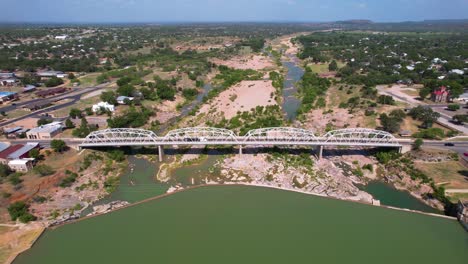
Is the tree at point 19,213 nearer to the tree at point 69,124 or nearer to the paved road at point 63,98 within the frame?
the tree at point 69,124

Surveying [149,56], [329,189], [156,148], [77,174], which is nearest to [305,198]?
[329,189]

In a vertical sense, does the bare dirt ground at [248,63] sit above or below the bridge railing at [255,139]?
above

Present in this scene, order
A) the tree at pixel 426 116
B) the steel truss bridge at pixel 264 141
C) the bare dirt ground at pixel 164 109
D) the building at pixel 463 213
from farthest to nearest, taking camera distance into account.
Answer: the bare dirt ground at pixel 164 109 < the tree at pixel 426 116 < the steel truss bridge at pixel 264 141 < the building at pixel 463 213

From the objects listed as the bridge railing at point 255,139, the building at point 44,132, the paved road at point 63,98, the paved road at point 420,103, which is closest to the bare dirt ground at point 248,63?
the paved road at point 420,103

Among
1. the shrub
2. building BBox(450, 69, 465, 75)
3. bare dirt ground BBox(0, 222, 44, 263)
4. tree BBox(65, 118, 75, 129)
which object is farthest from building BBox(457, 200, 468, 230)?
building BBox(450, 69, 465, 75)

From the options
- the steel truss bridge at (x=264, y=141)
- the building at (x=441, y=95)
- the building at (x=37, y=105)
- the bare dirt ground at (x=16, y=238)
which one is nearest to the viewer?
the bare dirt ground at (x=16, y=238)

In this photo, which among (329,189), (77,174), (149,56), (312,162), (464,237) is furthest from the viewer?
(149,56)

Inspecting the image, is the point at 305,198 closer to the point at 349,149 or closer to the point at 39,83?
the point at 349,149
